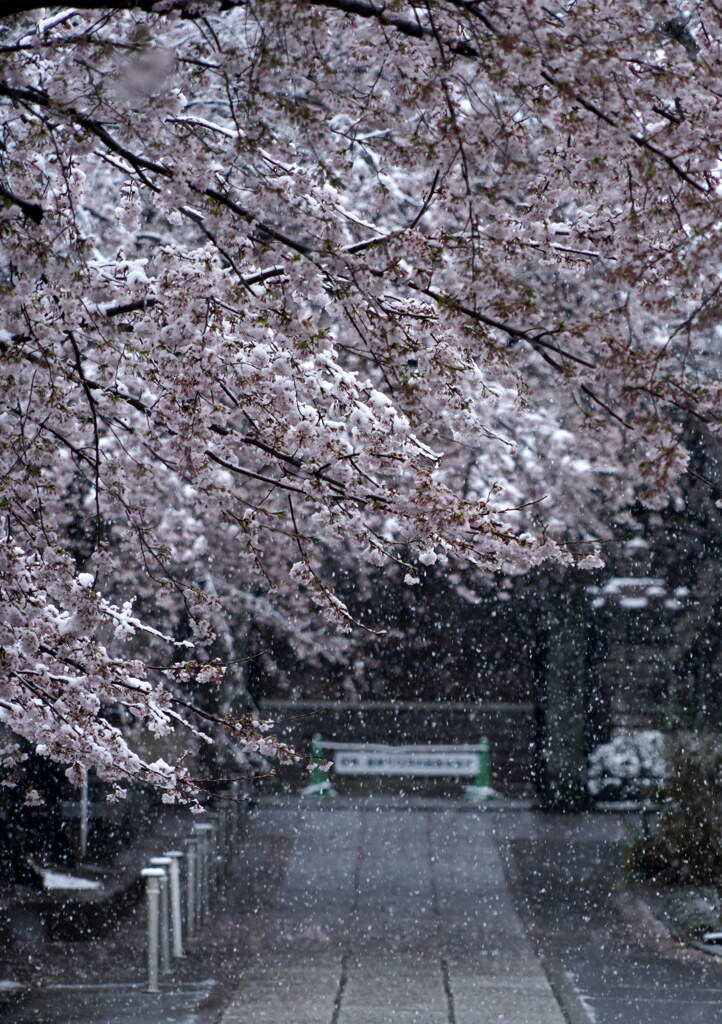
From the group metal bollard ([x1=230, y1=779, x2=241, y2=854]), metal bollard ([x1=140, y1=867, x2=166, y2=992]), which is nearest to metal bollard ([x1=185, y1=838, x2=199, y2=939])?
metal bollard ([x1=140, y1=867, x2=166, y2=992])

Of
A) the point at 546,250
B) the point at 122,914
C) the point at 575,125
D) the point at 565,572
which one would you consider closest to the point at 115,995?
the point at 122,914

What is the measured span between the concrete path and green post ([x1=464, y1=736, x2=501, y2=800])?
248cm

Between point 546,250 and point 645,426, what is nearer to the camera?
point 645,426

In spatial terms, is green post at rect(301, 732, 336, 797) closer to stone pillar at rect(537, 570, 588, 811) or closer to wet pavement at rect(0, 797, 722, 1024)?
stone pillar at rect(537, 570, 588, 811)

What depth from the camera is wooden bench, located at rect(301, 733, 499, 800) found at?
19719mm

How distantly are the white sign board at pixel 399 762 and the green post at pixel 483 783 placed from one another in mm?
252

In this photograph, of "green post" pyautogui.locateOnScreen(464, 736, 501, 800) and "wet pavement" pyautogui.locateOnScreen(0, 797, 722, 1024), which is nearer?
"wet pavement" pyautogui.locateOnScreen(0, 797, 722, 1024)

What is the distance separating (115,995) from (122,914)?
109 inches

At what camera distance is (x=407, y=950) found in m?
10.3

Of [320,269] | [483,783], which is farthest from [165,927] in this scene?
[483,783]

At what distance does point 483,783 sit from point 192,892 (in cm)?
970

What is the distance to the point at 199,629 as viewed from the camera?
5832 millimetres

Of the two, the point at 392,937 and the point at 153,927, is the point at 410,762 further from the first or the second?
the point at 153,927

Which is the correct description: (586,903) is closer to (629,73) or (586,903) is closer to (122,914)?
(122,914)
